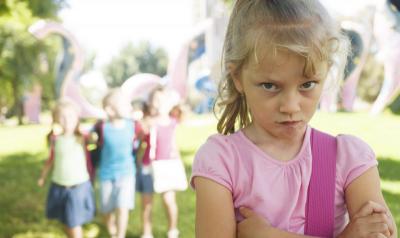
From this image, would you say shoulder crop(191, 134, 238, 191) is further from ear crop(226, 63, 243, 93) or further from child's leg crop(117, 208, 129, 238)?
child's leg crop(117, 208, 129, 238)

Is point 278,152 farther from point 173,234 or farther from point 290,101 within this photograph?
point 173,234

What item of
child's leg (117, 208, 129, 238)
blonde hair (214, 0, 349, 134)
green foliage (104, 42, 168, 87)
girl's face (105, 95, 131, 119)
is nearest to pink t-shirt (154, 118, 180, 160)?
girl's face (105, 95, 131, 119)

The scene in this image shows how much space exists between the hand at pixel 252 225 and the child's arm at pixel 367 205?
0.62ft

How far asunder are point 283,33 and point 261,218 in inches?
18.2

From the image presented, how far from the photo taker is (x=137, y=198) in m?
7.54

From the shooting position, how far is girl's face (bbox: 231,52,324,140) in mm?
1307

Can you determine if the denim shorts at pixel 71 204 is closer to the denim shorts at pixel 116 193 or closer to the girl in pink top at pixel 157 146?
the denim shorts at pixel 116 193

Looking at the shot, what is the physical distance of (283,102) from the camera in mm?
1321

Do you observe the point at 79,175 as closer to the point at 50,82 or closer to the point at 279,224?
the point at 279,224

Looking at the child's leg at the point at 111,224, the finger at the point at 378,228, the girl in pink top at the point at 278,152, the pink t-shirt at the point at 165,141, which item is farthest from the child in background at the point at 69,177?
the finger at the point at 378,228

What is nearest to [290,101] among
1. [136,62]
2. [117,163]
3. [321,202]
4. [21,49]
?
[321,202]

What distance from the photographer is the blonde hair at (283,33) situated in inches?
51.8

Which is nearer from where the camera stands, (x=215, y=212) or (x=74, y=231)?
(x=215, y=212)

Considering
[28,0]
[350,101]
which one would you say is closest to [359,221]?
[350,101]
